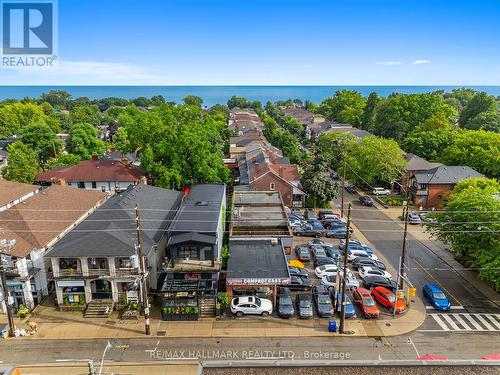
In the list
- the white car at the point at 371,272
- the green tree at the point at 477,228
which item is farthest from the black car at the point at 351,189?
the white car at the point at 371,272

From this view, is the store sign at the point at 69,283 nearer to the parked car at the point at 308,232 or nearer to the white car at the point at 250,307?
the white car at the point at 250,307

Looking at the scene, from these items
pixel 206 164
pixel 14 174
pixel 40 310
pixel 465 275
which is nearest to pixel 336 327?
pixel 465 275

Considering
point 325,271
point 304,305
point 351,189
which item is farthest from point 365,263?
point 351,189

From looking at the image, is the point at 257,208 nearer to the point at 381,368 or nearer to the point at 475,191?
the point at 475,191

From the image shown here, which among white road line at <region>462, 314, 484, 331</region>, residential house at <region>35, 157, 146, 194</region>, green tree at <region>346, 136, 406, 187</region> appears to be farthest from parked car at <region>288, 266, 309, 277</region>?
green tree at <region>346, 136, 406, 187</region>

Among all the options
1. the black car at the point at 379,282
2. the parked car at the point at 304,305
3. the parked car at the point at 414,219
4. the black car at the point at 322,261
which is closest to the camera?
the parked car at the point at 304,305

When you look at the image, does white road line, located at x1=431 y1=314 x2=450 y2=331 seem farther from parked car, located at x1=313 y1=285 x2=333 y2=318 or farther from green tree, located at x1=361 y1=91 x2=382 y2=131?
green tree, located at x1=361 y1=91 x2=382 y2=131
